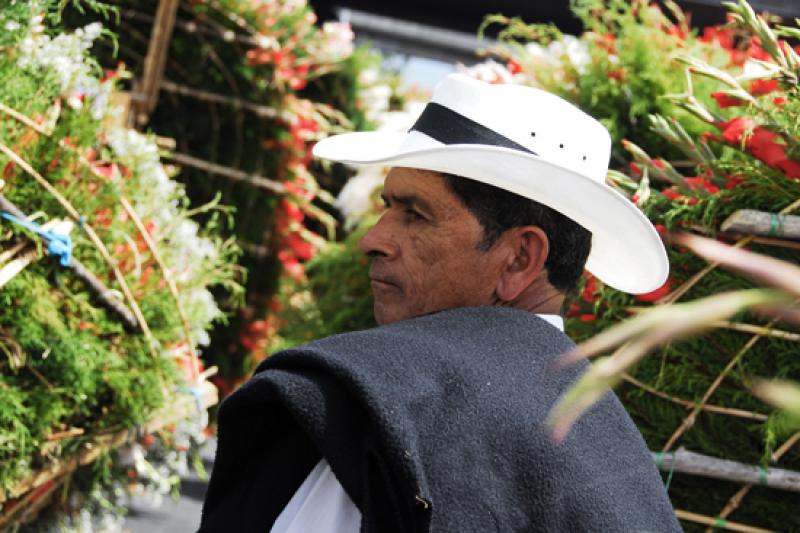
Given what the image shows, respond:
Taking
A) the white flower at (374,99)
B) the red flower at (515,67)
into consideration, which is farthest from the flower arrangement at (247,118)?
the red flower at (515,67)

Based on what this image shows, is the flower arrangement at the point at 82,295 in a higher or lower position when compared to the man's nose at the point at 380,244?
lower

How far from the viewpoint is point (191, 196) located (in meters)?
5.34

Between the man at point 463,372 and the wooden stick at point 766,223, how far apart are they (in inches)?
12.9

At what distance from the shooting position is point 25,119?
7.16 ft

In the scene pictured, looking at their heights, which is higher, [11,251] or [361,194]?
[11,251]

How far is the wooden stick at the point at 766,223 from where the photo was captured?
2111mm

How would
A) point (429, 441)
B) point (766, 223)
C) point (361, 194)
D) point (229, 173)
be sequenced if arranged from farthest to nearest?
point (229, 173)
point (361, 194)
point (766, 223)
point (429, 441)

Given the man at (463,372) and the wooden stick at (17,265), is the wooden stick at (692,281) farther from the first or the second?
the wooden stick at (17,265)

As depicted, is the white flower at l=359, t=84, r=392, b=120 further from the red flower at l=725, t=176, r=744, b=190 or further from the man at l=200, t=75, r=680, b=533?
the man at l=200, t=75, r=680, b=533

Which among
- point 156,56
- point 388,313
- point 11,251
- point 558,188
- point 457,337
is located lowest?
point 156,56

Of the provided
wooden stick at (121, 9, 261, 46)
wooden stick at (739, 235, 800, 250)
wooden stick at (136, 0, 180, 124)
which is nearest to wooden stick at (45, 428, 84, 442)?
wooden stick at (739, 235, 800, 250)

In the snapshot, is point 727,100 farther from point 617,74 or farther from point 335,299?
point 335,299

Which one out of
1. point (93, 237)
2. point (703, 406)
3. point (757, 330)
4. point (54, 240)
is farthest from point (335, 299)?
point (757, 330)

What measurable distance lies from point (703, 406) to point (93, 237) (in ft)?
4.74
